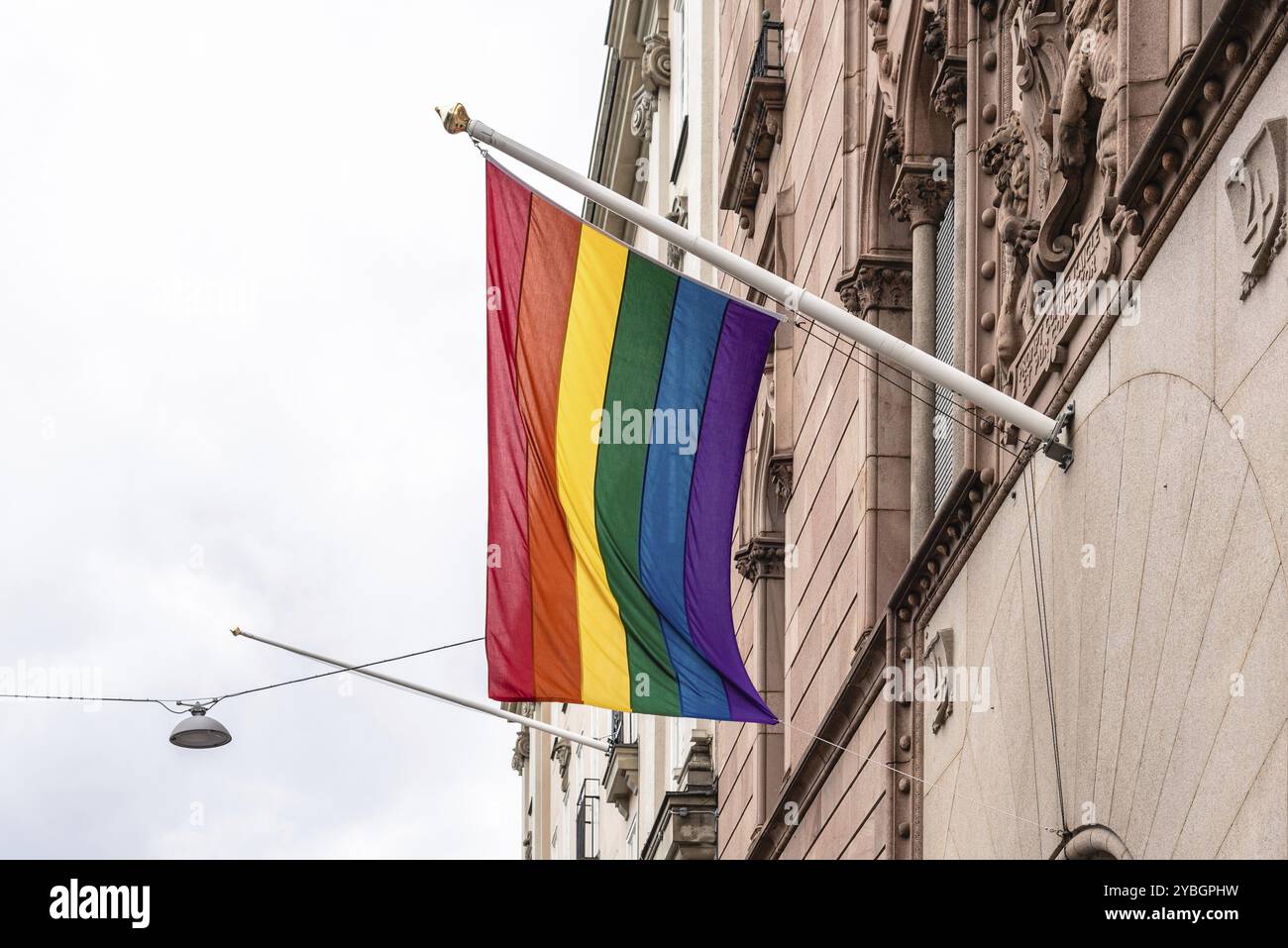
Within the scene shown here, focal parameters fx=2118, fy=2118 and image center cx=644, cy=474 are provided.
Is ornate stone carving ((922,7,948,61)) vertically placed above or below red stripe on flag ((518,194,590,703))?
above

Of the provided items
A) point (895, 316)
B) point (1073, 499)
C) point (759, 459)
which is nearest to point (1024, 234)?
point (1073, 499)

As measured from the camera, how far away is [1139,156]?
10719mm

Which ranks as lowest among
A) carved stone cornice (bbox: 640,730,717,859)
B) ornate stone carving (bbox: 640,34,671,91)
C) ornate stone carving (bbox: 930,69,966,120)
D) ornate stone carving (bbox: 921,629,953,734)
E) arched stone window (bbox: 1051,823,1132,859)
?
carved stone cornice (bbox: 640,730,717,859)

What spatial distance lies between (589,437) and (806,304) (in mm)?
2036

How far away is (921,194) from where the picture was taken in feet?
58.7

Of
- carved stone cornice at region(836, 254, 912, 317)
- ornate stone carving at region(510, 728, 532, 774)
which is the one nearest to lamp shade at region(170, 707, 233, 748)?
carved stone cornice at region(836, 254, 912, 317)

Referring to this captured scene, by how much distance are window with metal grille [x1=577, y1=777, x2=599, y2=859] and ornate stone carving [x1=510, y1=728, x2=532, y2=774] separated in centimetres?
2179

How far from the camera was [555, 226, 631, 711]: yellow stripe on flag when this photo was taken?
13859mm

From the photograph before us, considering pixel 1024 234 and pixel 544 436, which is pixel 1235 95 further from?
pixel 544 436

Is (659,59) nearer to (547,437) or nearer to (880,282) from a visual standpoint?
(880,282)

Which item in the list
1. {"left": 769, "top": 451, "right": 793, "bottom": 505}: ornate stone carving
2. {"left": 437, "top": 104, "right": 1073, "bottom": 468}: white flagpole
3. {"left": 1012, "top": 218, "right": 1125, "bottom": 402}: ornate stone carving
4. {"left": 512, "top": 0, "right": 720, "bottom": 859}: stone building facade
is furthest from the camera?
{"left": 512, "top": 0, "right": 720, "bottom": 859}: stone building facade

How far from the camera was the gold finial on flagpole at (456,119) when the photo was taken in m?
14.8

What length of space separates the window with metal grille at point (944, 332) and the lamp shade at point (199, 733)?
1538 centimetres

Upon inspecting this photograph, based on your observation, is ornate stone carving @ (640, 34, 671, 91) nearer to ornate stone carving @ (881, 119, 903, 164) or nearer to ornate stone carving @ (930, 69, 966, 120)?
ornate stone carving @ (881, 119, 903, 164)
